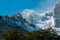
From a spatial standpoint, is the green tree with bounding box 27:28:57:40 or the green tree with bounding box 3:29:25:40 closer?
the green tree with bounding box 3:29:25:40

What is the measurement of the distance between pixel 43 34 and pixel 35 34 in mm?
2181

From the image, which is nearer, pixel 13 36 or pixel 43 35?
pixel 13 36

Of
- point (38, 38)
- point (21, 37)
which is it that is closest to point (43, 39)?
point (38, 38)

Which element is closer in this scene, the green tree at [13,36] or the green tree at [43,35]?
the green tree at [13,36]

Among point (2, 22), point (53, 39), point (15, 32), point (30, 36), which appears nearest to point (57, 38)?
point (53, 39)

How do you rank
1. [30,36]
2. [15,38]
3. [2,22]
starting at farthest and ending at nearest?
[2,22] < [30,36] < [15,38]

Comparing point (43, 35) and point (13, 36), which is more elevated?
point (43, 35)

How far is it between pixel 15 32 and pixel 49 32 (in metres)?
9.75

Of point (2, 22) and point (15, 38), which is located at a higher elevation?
point (2, 22)

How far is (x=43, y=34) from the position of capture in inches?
3019

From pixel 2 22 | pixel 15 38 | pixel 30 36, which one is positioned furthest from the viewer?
pixel 2 22

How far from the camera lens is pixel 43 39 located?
245 feet

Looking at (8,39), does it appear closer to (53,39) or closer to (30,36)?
(30,36)

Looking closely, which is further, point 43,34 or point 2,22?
point 2,22
